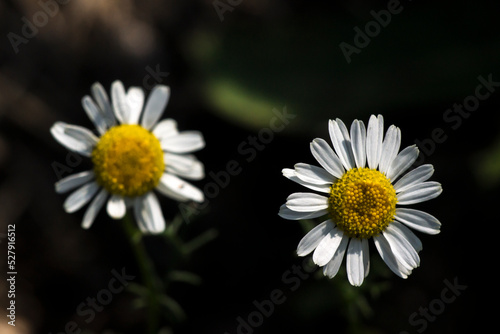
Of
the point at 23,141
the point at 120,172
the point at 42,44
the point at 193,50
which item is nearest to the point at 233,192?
the point at 193,50

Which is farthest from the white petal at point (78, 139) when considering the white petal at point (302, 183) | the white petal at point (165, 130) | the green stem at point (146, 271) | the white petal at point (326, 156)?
the white petal at point (326, 156)

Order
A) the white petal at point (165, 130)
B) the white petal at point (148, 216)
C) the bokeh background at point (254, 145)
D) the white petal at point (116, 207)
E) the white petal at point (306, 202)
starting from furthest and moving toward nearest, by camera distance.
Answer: the bokeh background at point (254, 145), the white petal at point (165, 130), the white petal at point (148, 216), the white petal at point (116, 207), the white petal at point (306, 202)

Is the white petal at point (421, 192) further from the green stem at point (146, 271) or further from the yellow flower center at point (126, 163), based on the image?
the green stem at point (146, 271)

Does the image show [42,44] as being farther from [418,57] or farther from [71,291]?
[418,57]

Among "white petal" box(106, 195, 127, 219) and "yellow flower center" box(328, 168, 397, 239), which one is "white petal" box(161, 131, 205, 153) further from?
"yellow flower center" box(328, 168, 397, 239)

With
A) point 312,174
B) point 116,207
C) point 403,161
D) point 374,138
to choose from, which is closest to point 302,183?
point 312,174

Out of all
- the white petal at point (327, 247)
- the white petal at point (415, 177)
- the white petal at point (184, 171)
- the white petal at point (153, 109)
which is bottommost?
the white petal at point (327, 247)
